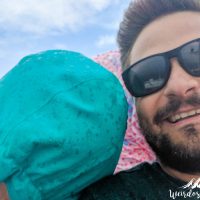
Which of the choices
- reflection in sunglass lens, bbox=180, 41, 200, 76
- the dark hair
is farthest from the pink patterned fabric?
reflection in sunglass lens, bbox=180, 41, 200, 76

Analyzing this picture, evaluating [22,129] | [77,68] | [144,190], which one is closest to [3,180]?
[22,129]

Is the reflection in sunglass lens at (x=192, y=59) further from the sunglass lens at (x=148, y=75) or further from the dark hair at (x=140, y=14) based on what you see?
the dark hair at (x=140, y=14)

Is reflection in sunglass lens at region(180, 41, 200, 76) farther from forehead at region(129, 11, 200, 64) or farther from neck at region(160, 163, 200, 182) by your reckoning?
neck at region(160, 163, 200, 182)

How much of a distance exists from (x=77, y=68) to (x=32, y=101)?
186 millimetres

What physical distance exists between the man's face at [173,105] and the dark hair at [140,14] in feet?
0.15

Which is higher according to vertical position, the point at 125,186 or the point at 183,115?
the point at 183,115

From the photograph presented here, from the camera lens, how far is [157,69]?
1.43 meters

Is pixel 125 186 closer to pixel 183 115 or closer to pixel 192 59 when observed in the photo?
pixel 183 115

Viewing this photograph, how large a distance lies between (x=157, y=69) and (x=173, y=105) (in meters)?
0.17

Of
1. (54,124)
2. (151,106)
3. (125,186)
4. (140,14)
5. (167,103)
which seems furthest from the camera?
(140,14)

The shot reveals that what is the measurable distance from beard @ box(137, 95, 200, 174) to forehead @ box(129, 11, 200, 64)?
11.0 inches

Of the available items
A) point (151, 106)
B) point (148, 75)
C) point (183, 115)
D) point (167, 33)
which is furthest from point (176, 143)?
point (167, 33)

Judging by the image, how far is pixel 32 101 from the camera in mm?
989

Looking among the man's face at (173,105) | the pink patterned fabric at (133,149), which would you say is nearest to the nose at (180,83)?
the man's face at (173,105)
